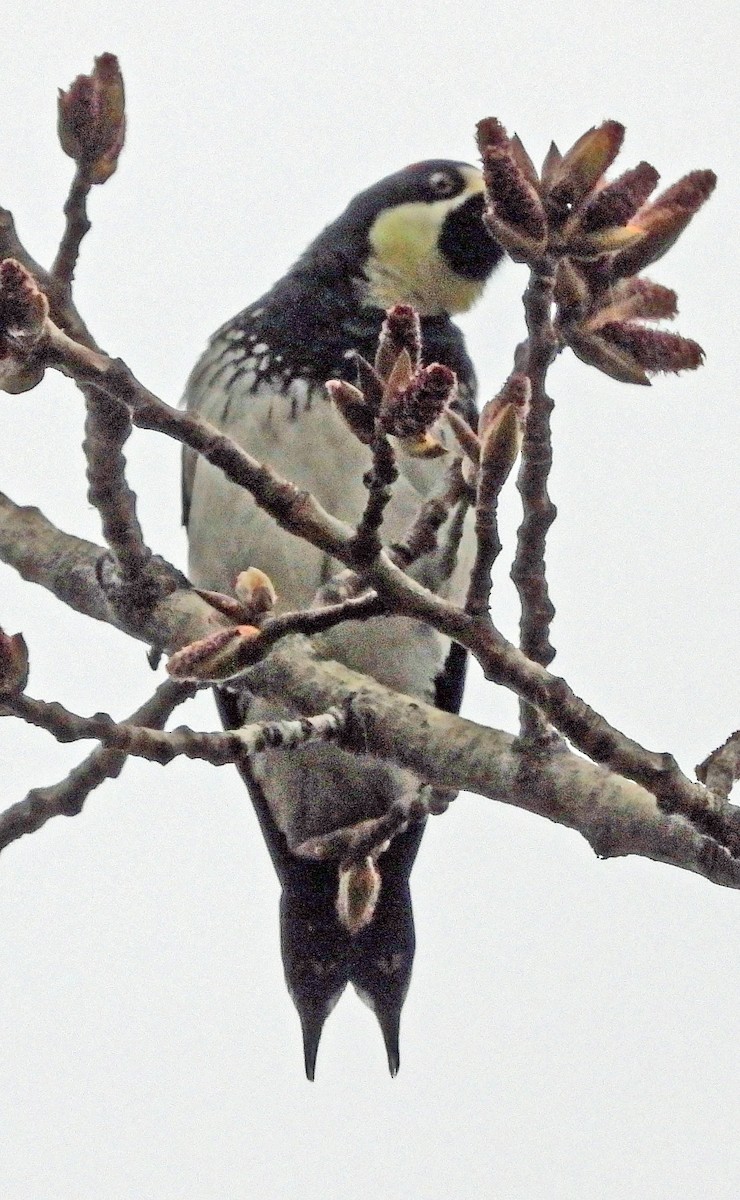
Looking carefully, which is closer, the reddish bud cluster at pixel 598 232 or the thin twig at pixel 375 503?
the reddish bud cluster at pixel 598 232

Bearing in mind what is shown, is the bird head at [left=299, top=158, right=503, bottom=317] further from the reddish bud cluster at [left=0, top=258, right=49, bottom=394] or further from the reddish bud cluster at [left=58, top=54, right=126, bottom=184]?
the reddish bud cluster at [left=0, top=258, right=49, bottom=394]

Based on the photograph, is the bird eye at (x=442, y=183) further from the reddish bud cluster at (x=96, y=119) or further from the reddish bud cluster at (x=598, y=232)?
the reddish bud cluster at (x=598, y=232)

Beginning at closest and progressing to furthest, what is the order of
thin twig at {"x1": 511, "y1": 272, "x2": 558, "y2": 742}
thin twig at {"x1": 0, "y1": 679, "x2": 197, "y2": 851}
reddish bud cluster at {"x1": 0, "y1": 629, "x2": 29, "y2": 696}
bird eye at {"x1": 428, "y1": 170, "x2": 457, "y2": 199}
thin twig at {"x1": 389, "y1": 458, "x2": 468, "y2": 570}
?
thin twig at {"x1": 511, "y1": 272, "x2": 558, "y2": 742}, reddish bud cluster at {"x1": 0, "y1": 629, "x2": 29, "y2": 696}, thin twig at {"x1": 389, "y1": 458, "x2": 468, "y2": 570}, thin twig at {"x1": 0, "y1": 679, "x2": 197, "y2": 851}, bird eye at {"x1": 428, "y1": 170, "x2": 457, "y2": 199}

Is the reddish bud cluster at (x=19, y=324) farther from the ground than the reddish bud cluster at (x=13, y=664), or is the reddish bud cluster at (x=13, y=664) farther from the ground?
the reddish bud cluster at (x=19, y=324)

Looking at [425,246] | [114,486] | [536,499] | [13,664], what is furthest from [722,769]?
[425,246]

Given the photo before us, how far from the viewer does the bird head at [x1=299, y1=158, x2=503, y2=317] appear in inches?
174

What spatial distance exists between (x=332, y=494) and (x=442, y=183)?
1.16 metres

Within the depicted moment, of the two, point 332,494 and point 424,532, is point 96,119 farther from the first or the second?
point 332,494

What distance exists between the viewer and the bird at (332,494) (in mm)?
4035

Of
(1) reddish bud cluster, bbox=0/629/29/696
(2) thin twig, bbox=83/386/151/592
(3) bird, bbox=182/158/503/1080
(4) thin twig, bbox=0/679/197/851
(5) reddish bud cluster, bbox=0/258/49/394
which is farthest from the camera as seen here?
(3) bird, bbox=182/158/503/1080

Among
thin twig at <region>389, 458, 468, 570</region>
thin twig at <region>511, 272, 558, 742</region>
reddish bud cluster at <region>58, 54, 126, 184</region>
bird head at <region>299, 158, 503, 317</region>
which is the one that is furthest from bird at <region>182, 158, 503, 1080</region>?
reddish bud cluster at <region>58, 54, 126, 184</region>

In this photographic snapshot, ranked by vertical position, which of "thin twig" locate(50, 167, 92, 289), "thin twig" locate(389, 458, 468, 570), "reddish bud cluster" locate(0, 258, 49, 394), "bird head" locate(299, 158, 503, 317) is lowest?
"reddish bud cluster" locate(0, 258, 49, 394)

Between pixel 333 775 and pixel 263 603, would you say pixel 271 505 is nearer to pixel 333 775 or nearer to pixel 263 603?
pixel 263 603

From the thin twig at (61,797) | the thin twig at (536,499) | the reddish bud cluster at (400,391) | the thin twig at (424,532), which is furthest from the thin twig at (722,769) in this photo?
the thin twig at (61,797)
